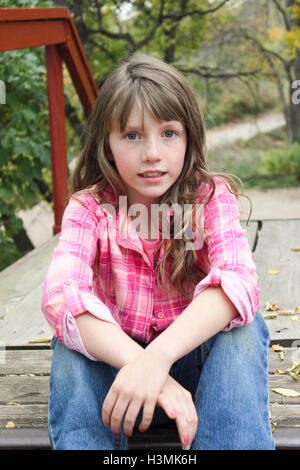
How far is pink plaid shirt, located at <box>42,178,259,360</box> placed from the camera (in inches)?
50.9

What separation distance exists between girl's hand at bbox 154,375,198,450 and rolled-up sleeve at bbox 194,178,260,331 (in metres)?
0.19

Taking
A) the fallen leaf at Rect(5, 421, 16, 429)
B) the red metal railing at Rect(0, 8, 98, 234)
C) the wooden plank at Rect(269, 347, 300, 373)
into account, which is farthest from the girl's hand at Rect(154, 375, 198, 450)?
the red metal railing at Rect(0, 8, 98, 234)

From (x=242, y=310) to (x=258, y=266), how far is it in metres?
1.34

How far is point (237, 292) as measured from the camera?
1.27m

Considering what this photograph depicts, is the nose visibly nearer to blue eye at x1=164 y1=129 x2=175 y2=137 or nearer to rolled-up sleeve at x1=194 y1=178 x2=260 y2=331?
blue eye at x1=164 y1=129 x2=175 y2=137

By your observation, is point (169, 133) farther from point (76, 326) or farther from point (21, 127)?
point (21, 127)

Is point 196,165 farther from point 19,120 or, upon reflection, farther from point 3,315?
point 19,120

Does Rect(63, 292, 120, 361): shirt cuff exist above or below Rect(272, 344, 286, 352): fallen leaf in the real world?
above

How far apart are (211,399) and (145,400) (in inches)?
5.8

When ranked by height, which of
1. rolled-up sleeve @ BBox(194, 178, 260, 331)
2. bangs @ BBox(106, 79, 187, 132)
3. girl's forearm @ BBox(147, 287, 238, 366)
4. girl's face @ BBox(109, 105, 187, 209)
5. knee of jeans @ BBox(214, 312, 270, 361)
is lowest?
knee of jeans @ BBox(214, 312, 270, 361)

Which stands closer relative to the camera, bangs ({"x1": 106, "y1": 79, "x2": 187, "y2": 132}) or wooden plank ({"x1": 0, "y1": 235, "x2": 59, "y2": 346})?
bangs ({"x1": 106, "y1": 79, "x2": 187, "y2": 132})

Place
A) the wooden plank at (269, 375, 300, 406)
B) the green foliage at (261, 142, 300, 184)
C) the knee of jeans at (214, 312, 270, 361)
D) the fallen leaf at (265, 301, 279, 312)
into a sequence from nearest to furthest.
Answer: the knee of jeans at (214, 312, 270, 361) → the wooden plank at (269, 375, 300, 406) → the fallen leaf at (265, 301, 279, 312) → the green foliage at (261, 142, 300, 184)

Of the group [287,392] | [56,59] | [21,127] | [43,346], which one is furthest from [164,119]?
[21,127]

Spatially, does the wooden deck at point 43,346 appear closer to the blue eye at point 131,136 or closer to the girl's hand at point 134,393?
the girl's hand at point 134,393
